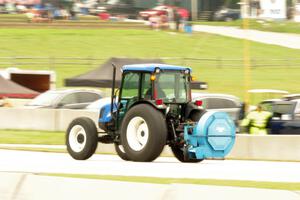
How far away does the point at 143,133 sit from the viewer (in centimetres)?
1669

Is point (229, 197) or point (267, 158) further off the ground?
point (229, 197)

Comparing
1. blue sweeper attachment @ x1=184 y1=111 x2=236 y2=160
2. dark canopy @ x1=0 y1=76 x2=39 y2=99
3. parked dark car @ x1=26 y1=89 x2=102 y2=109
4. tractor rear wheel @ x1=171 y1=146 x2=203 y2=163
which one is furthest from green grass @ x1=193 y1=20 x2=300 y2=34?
blue sweeper attachment @ x1=184 y1=111 x2=236 y2=160

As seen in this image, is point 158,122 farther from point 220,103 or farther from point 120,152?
point 220,103

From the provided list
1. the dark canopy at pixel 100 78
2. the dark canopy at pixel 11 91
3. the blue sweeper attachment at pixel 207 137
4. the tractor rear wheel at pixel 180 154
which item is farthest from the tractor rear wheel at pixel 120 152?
the dark canopy at pixel 11 91

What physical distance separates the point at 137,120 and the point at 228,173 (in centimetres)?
232

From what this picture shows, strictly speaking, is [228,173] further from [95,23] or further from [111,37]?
[95,23]

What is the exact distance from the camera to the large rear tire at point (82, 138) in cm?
1792

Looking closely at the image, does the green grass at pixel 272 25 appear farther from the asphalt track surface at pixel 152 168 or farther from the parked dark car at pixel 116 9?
the asphalt track surface at pixel 152 168

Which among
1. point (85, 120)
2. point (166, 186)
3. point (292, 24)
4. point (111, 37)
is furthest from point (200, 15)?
point (166, 186)

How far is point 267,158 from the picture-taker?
20.7 meters

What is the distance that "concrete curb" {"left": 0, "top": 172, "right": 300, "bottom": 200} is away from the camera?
990 centimetres

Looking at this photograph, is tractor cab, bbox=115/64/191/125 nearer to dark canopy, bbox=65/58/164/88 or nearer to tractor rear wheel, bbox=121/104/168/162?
tractor rear wheel, bbox=121/104/168/162

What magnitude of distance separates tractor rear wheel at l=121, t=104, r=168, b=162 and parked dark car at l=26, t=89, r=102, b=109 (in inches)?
555

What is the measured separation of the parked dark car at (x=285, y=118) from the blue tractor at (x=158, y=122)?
6.02 m
